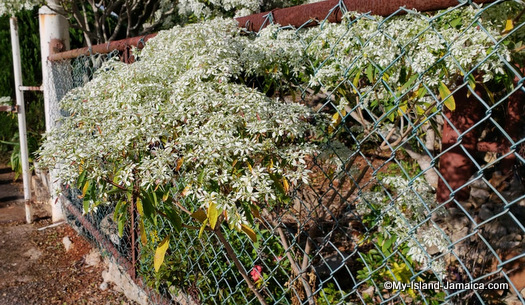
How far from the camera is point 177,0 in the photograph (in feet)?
21.0

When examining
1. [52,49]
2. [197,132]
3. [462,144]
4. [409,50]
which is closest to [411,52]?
[409,50]

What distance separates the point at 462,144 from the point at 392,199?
2.36m

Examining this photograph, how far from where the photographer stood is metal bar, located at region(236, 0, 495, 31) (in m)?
1.43

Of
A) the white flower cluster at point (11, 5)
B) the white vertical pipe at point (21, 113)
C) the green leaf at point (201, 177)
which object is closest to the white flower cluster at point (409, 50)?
the green leaf at point (201, 177)

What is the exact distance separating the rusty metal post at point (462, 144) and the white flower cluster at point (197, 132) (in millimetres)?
2160

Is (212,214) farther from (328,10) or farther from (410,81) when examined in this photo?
(328,10)

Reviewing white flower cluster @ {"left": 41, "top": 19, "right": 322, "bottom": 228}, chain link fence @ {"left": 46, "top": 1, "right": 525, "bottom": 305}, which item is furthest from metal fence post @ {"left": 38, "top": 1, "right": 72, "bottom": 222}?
white flower cluster @ {"left": 41, "top": 19, "right": 322, "bottom": 228}

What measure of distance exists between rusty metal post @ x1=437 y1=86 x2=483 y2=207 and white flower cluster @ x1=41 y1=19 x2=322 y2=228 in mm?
2160

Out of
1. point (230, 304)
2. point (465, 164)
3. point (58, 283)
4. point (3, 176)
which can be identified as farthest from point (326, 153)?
point (3, 176)

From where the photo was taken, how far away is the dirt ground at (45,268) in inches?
136

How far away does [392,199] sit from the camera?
148cm

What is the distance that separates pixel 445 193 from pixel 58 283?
10.7 feet

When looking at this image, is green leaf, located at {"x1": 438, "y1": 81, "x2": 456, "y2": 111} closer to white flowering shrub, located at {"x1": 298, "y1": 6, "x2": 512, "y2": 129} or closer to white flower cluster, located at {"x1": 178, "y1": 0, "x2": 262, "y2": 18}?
white flowering shrub, located at {"x1": 298, "y1": 6, "x2": 512, "y2": 129}

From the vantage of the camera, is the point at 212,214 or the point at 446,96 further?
the point at 212,214
